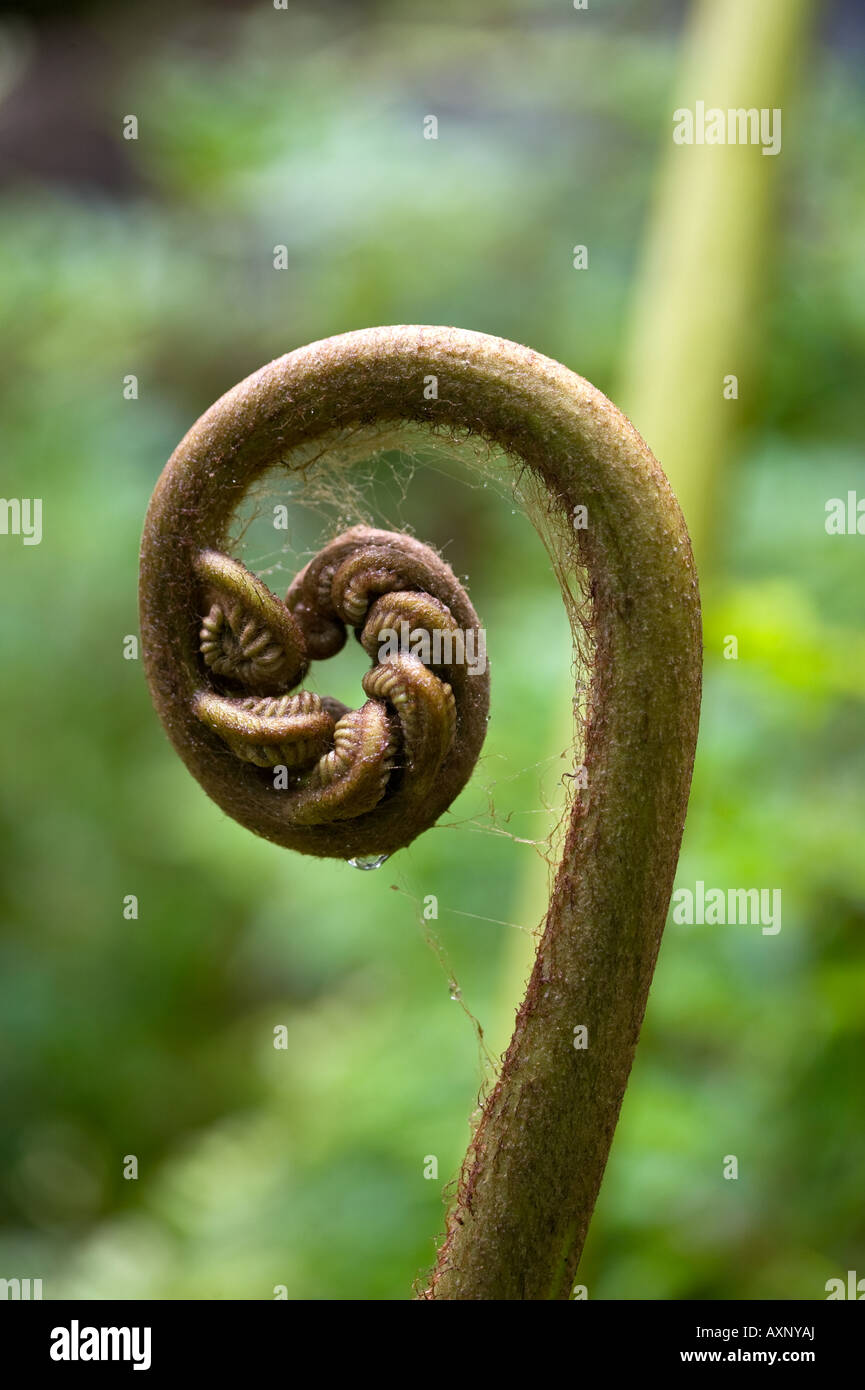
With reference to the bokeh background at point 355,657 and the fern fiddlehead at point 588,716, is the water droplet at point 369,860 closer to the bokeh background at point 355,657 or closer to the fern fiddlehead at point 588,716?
the fern fiddlehead at point 588,716

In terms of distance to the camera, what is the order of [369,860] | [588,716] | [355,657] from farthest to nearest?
[355,657] < [369,860] < [588,716]

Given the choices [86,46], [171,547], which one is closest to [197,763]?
[171,547]

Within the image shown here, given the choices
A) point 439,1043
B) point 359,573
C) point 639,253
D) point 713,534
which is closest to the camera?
point 359,573

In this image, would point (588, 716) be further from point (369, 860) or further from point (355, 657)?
point (355, 657)

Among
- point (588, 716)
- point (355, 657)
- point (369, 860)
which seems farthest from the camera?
point (355, 657)

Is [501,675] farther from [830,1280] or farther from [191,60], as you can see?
[191,60]

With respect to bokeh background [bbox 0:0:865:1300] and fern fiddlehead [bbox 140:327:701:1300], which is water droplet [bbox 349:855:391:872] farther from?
bokeh background [bbox 0:0:865:1300]

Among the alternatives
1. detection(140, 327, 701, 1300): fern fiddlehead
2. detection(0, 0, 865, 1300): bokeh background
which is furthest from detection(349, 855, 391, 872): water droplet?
detection(0, 0, 865, 1300): bokeh background

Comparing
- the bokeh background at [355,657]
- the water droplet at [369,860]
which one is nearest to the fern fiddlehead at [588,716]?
the water droplet at [369,860]

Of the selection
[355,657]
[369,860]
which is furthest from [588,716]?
[355,657]
